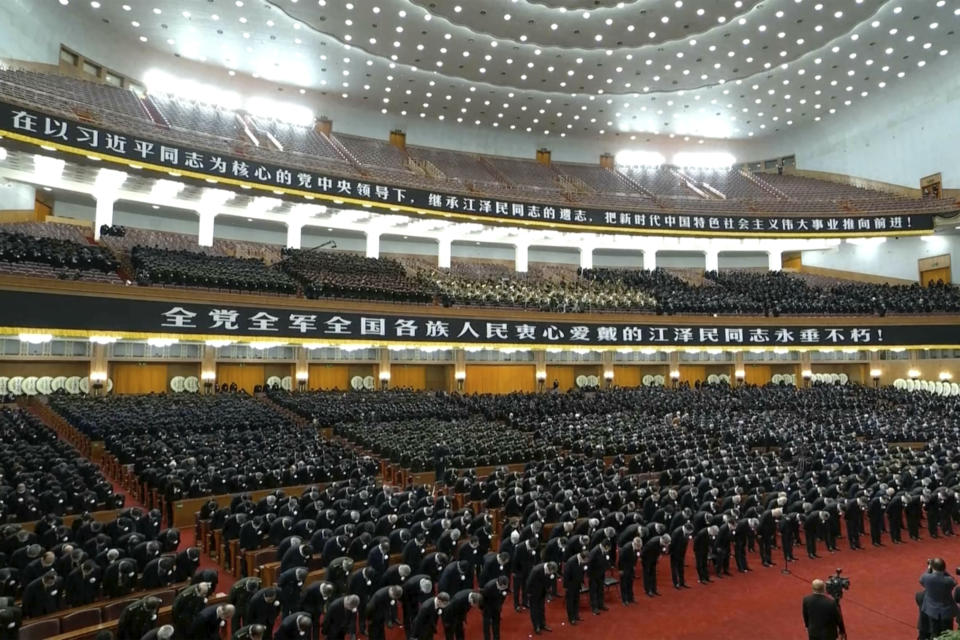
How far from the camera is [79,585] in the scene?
5723 millimetres

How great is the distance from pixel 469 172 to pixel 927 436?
22.6 m

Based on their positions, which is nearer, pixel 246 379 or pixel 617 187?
pixel 246 379

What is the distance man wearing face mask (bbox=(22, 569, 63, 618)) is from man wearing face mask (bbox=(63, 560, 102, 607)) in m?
0.25

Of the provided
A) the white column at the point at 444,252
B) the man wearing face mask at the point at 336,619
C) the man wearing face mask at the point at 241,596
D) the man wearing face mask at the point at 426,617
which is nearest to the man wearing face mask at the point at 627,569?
the man wearing face mask at the point at 426,617

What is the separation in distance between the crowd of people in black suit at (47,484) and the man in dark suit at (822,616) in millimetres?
8898

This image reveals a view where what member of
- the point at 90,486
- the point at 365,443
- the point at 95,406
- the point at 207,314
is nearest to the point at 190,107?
the point at 207,314

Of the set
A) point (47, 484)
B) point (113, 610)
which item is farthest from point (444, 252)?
point (113, 610)

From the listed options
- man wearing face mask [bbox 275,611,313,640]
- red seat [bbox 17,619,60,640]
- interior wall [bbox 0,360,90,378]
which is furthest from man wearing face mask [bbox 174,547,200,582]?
interior wall [bbox 0,360,90,378]

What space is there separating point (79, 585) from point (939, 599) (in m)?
7.76

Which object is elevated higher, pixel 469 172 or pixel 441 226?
pixel 469 172

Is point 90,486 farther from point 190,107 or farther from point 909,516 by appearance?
point 190,107

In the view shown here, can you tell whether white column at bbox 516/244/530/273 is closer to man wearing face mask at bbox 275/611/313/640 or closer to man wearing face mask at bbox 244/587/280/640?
man wearing face mask at bbox 244/587/280/640

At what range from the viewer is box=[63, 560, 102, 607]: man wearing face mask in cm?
571

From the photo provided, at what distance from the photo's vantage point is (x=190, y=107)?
27000mm
